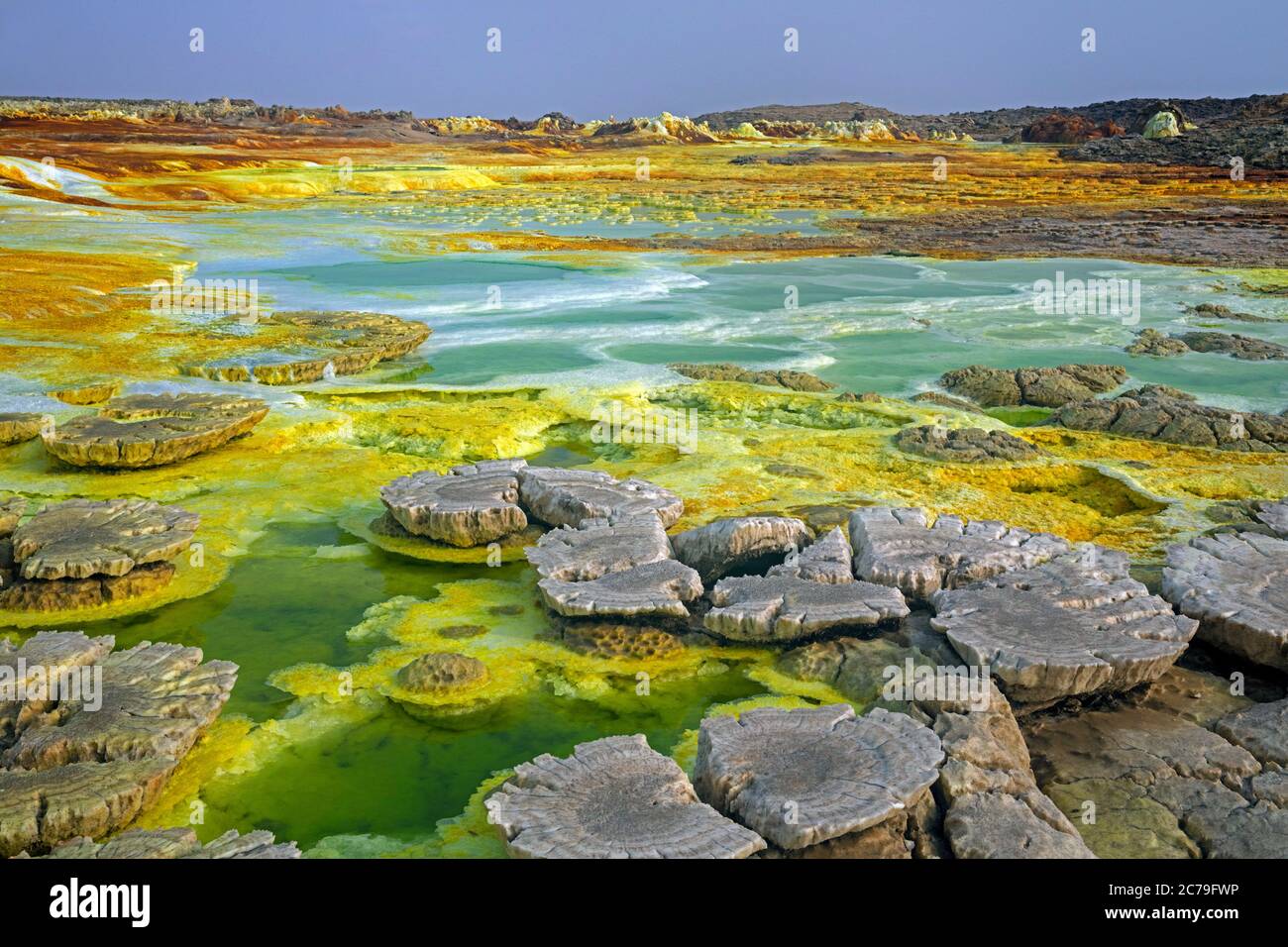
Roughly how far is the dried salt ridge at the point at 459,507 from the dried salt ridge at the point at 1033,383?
16.8ft

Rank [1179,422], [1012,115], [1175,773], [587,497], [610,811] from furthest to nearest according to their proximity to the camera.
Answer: [1012,115]
[1179,422]
[587,497]
[1175,773]
[610,811]

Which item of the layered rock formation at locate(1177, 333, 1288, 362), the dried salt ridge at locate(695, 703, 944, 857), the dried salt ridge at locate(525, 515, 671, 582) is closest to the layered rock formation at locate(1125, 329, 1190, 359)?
the layered rock formation at locate(1177, 333, 1288, 362)

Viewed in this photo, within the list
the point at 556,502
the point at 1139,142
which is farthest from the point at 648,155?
the point at 556,502

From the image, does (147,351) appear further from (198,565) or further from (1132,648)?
(1132,648)

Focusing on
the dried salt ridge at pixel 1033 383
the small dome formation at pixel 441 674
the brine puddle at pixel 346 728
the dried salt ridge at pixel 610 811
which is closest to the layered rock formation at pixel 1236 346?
the dried salt ridge at pixel 1033 383

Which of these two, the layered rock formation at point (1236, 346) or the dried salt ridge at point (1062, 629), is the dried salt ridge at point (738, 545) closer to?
the dried salt ridge at point (1062, 629)

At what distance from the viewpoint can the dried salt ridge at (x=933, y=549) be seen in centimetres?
502

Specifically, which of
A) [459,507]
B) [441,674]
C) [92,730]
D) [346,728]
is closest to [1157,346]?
[459,507]

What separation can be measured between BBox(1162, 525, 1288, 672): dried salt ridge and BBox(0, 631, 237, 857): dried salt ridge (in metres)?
3.98

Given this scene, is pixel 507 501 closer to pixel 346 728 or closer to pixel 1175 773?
pixel 346 728

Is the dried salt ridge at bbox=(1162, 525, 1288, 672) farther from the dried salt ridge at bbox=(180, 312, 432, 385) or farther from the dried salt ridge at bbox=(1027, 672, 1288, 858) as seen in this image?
the dried salt ridge at bbox=(180, 312, 432, 385)

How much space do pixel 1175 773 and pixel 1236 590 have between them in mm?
1337

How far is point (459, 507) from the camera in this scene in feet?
19.1

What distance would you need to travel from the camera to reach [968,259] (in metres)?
20.2
